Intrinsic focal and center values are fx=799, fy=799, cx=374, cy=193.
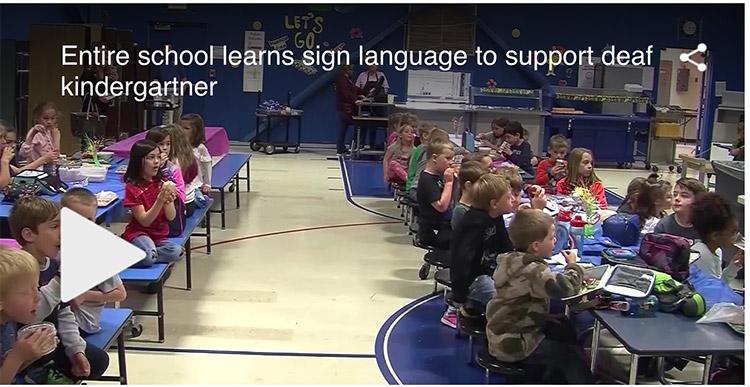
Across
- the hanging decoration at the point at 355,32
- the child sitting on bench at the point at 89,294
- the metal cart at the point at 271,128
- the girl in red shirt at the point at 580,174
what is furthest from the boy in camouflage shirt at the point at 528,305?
the hanging decoration at the point at 355,32

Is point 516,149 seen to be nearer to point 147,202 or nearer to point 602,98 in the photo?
point 147,202

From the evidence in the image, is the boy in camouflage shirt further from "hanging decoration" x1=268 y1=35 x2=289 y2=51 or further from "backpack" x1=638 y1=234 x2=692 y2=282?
"hanging decoration" x1=268 y1=35 x2=289 y2=51

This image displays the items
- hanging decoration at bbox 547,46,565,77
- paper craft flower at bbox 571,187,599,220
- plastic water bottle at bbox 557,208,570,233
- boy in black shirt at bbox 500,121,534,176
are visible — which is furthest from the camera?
hanging decoration at bbox 547,46,565,77

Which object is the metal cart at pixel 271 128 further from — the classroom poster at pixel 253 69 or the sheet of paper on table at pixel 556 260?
the sheet of paper on table at pixel 556 260

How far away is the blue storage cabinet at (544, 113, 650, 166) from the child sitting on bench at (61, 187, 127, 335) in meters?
9.93

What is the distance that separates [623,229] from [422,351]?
46.4 inches

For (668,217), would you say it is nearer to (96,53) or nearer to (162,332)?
(162,332)

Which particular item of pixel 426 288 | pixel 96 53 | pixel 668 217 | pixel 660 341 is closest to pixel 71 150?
pixel 96 53

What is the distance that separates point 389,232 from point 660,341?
14.3ft

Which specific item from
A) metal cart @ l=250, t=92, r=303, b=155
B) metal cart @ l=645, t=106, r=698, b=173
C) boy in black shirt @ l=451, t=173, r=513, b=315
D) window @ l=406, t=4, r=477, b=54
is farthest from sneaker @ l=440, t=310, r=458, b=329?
window @ l=406, t=4, r=477, b=54

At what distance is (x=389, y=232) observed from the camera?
22.6 feet

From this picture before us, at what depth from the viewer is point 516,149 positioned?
6855 mm

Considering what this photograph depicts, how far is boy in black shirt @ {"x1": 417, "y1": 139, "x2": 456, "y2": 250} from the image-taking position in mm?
4922

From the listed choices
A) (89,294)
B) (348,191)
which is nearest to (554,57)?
(348,191)
